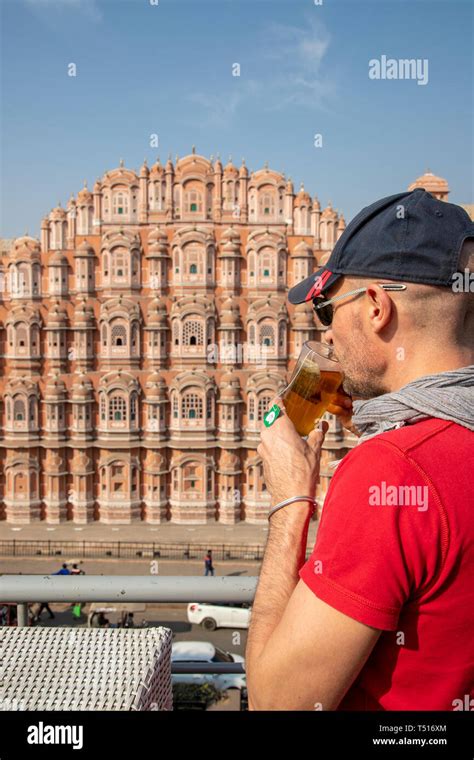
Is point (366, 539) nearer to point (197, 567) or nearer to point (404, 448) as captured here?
point (404, 448)

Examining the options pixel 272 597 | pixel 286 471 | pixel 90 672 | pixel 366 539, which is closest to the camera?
pixel 366 539

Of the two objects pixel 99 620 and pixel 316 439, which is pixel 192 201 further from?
pixel 316 439

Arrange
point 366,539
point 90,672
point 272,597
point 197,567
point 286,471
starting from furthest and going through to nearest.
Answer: point 197,567
point 90,672
point 286,471
point 272,597
point 366,539

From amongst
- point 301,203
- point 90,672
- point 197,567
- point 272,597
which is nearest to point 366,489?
point 272,597

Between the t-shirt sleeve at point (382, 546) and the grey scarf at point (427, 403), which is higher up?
the grey scarf at point (427, 403)

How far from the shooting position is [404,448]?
111cm

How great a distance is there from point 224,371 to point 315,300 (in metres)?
18.7

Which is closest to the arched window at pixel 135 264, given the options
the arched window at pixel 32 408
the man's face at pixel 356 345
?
the arched window at pixel 32 408

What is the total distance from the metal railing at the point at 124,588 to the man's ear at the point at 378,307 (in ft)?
3.09

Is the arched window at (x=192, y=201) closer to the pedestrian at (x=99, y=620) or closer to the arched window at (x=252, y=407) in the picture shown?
the arched window at (x=252, y=407)

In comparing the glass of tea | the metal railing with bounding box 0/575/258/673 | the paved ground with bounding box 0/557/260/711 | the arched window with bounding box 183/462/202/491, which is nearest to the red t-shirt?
the glass of tea

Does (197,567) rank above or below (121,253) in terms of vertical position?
below

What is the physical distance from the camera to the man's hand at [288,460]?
4.60 feet

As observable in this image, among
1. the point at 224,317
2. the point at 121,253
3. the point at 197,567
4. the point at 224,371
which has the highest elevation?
the point at 121,253
